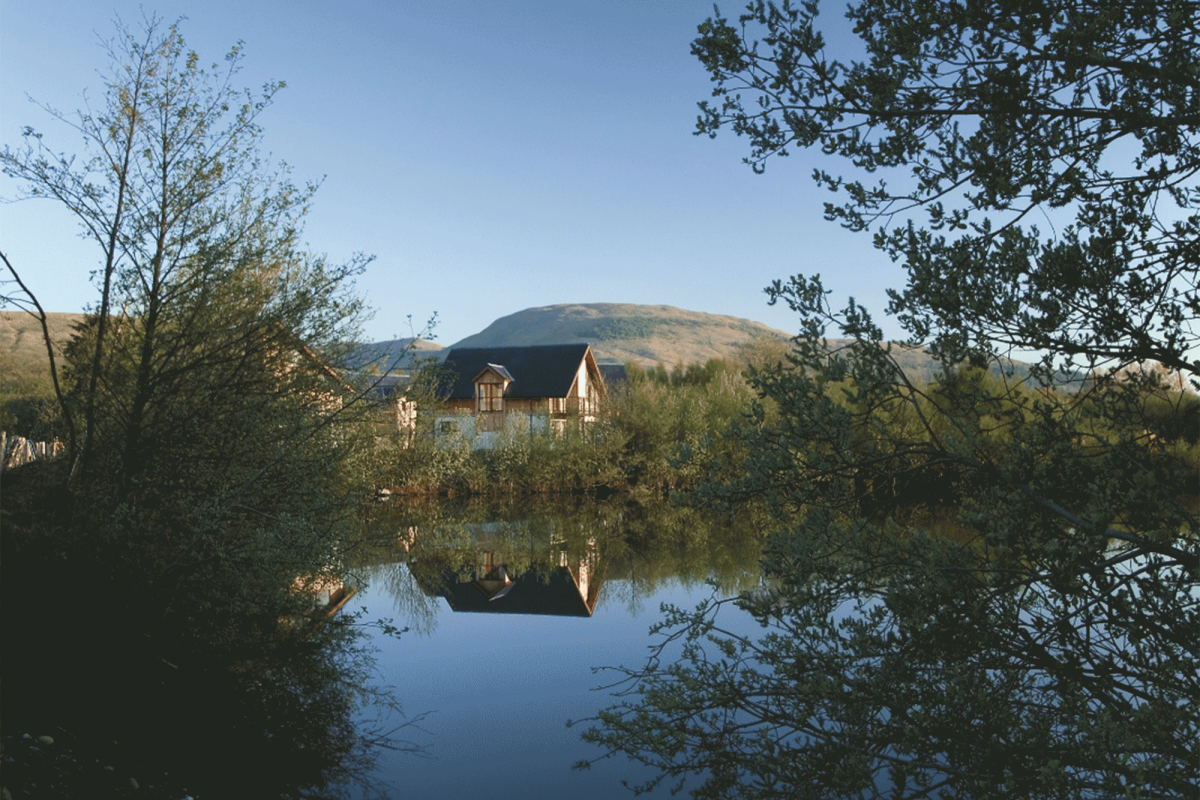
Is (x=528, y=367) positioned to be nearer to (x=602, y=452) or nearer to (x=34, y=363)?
(x=602, y=452)

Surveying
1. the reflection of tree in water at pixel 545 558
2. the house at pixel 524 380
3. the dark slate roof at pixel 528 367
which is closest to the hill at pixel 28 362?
the reflection of tree in water at pixel 545 558

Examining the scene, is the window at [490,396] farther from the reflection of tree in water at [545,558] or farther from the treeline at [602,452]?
the reflection of tree in water at [545,558]

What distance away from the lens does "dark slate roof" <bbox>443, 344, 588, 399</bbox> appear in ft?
147

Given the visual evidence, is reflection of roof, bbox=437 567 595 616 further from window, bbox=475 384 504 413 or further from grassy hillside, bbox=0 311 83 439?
window, bbox=475 384 504 413

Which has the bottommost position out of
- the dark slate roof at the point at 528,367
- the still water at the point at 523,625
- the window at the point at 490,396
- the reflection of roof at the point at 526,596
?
the reflection of roof at the point at 526,596

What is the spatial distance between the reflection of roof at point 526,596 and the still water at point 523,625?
3 centimetres

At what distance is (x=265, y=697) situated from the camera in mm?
7918

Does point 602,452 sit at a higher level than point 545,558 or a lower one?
higher

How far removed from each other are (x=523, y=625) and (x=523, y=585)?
8.67ft

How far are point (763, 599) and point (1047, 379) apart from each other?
152cm

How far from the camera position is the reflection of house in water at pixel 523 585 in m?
13.2

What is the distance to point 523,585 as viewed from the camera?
14.7m

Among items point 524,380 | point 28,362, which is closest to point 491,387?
point 524,380

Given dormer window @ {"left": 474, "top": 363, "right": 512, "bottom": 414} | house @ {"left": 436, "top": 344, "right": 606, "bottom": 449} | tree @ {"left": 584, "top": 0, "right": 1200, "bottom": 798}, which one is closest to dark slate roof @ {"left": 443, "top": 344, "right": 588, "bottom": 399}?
house @ {"left": 436, "top": 344, "right": 606, "bottom": 449}
